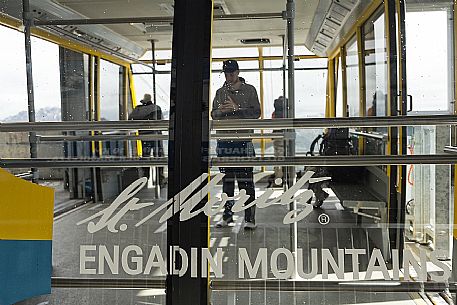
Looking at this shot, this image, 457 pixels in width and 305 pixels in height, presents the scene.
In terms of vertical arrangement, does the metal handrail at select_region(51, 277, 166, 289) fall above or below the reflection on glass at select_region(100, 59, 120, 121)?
below

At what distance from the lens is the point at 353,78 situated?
2385 millimetres

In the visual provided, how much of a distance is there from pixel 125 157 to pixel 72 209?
0.33 meters

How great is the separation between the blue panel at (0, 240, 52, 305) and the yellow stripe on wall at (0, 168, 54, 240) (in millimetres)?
34

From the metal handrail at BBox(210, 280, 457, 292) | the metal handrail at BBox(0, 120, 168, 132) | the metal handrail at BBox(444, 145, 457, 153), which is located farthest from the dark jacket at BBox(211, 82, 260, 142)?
the metal handrail at BBox(444, 145, 457, 153)

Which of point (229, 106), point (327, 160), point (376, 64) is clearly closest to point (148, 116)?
point (229, 106)

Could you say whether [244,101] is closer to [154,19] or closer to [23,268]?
[154,19]

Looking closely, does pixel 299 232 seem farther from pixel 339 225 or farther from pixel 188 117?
pixel 188 117

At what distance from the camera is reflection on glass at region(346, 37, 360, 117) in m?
2.33

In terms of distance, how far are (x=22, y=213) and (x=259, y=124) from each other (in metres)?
1.09

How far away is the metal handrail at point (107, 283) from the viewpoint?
7.68 ft

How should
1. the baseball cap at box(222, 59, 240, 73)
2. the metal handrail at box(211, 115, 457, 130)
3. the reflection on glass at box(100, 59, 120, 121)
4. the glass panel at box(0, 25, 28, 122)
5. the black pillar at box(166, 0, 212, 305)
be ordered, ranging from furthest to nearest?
the glass panel at box(0, 25, 28, 122), the reflection on glass at box(100, 59, 120, 121), the baseball cap at box(222, 59, 240, 73), the metal handrail at box(211, 115, 457, 130), the black pillar at box(166, 0, 212, 305)

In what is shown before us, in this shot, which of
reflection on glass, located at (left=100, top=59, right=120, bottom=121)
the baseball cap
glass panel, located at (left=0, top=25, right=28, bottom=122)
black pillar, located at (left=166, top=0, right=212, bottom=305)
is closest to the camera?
black pillar, located at (left=166, top=0, right=212, bottom=305)

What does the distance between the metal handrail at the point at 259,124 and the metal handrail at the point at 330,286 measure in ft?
2.18

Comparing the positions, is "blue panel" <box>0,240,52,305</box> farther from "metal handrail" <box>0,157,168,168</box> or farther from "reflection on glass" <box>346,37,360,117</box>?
"reflection on glass" <box>346,37,360,117</box>
